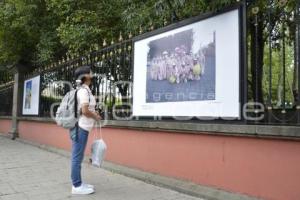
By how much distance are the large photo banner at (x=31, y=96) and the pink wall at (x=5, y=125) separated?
261cm

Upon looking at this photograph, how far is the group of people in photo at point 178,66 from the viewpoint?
5980 mm

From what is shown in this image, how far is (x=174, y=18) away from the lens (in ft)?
22.6

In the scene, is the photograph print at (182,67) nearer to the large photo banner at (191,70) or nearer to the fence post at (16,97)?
the large photo banner at (191,70)

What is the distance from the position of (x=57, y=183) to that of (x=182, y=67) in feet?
9.14

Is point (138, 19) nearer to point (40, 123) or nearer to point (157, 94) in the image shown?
point (157, 94)

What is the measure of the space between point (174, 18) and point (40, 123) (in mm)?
7036

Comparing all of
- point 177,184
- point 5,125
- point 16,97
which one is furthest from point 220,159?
point 5,125

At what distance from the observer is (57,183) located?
6.66 meters

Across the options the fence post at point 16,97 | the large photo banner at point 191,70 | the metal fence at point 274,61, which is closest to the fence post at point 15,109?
the fence post at point 16,97

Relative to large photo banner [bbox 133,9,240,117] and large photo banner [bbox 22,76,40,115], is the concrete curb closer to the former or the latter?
large photo banner [bbox 133,9,240,117]

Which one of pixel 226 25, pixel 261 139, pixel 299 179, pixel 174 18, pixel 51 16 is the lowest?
pixel 299 179

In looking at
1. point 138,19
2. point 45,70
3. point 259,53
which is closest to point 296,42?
point 259,53

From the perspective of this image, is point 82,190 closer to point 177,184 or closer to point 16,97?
point 177,184

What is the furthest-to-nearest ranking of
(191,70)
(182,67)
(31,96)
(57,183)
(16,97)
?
(16,97) → (31,96) → (57,183) → (182,67) → (191,70)
